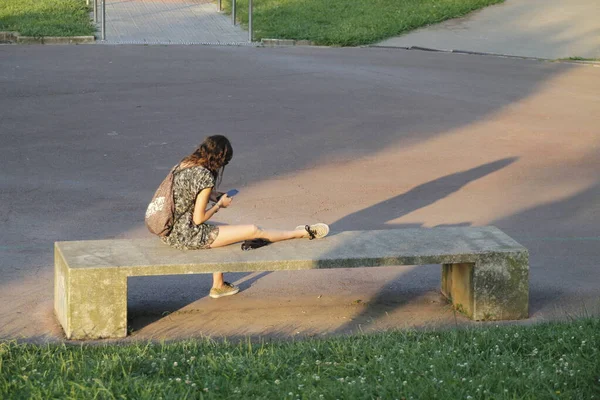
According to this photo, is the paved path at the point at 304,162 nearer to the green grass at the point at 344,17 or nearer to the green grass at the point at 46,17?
the green grass at the point at 46,17

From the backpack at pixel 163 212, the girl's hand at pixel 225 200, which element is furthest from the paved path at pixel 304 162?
the girl's hand at pixel 225 200

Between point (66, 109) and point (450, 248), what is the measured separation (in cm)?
813

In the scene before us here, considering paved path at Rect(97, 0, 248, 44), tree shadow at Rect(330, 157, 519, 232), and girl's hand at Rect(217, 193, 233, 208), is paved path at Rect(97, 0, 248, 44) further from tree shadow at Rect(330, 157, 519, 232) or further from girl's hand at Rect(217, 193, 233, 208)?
girl's hand at Rect(217, 193, 233, 208)

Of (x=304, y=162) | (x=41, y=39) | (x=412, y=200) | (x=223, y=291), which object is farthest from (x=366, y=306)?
(x=41, y=39)

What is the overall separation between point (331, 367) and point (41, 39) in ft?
50.7

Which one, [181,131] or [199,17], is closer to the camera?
[181,131]

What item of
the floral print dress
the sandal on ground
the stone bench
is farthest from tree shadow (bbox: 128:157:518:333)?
the sandal on ground

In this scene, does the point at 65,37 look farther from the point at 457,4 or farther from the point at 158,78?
the point at 457,4

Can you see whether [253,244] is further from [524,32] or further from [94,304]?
[524,32]

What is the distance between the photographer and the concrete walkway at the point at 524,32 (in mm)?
20875

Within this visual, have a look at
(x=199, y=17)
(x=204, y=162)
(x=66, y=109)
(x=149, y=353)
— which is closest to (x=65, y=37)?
(x=199, y=17)

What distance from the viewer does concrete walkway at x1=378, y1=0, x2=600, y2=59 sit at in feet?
68.5

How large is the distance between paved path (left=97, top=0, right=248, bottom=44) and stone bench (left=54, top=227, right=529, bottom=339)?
13.3m

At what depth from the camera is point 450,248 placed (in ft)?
24.8
